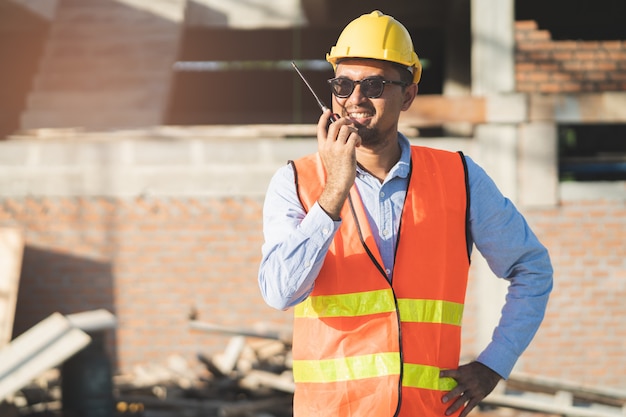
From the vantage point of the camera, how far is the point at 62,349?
553 cm

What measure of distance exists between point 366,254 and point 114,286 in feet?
20.4

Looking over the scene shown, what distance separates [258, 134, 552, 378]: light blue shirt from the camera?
209cm

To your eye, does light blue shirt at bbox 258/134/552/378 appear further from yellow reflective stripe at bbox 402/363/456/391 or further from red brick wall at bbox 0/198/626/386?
red brick wall at bbox 0/198/626/386

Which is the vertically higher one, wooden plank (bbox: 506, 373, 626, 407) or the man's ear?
the man's ear

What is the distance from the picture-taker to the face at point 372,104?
7.86 feet

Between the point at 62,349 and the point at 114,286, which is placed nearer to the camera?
the point at 62,349

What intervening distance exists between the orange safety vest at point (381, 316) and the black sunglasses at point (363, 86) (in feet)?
0.69

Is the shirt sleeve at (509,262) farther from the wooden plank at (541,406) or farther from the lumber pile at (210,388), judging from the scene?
the lumber pile at (210,388)

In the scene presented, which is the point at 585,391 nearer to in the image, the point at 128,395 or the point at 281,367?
the point at 281,367

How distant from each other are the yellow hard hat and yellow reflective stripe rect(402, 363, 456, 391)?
0.86 metres

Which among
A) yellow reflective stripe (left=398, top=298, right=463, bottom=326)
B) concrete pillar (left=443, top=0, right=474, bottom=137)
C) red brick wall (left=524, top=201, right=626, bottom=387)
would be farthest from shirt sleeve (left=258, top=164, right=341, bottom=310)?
concrete pillar (left=443, top=0, right=474, bottom=137)

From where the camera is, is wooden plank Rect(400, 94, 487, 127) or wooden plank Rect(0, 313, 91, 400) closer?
wooden plank Rect(0, 313, 91, 400)

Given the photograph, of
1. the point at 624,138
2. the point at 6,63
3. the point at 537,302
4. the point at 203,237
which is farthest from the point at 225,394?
the point at 624,138

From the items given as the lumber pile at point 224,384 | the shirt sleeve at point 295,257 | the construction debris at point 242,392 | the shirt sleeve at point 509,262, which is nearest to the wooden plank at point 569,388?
the construction debris at point 242,392
